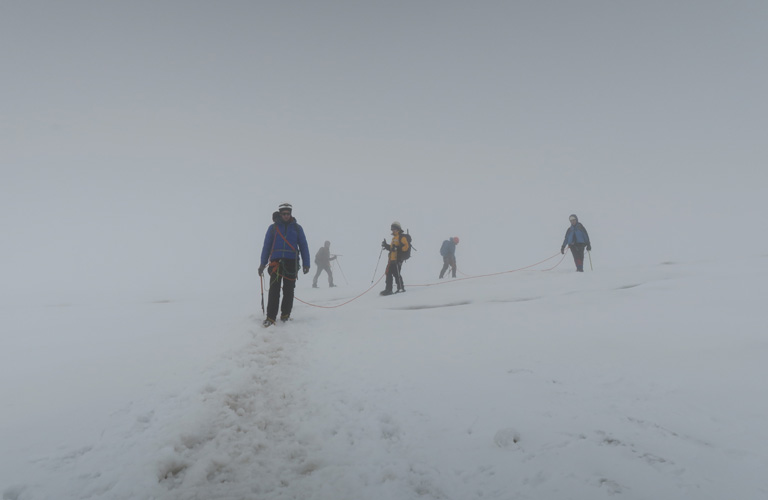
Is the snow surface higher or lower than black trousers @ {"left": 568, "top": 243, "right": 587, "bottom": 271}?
lower

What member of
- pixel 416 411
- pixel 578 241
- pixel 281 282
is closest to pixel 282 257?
pixel 281 282

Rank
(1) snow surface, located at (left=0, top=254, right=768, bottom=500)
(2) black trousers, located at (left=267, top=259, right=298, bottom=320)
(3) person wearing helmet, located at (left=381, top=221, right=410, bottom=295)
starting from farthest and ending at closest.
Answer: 1. (3) person wearing helmet, located at (left=381, top=221, right=410, bottom=295)
2. (2) black trousers, located at (left=267, top=259, right=298, bottom=320)
3. (1) snow surface, located at (left=0, top=254, right=768, bottom=500)

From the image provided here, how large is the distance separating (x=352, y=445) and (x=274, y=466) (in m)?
0.66

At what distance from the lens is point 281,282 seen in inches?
315

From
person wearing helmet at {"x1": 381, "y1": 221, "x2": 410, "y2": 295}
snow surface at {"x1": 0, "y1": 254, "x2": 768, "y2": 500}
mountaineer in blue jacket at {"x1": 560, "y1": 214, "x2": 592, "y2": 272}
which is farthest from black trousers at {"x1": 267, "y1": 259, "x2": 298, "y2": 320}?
mountaineer in blue jacket at {"x1": 560, "y1": 214, "x2": 592, "y2": 272}

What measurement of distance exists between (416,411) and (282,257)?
514cm

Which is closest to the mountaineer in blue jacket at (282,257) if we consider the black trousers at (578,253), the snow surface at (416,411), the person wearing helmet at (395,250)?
the snow surface at (416,411)

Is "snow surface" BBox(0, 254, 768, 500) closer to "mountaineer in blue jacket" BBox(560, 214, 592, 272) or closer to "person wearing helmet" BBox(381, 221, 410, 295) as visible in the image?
"person wearing helmet" BBox(381, 221, 410, 295)

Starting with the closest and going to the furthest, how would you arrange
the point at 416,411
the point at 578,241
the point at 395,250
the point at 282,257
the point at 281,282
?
the point at 416,411 → the point at 282,257 → the point at 281,282 → the point at 395,250 → the point at 578,241

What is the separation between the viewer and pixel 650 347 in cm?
424

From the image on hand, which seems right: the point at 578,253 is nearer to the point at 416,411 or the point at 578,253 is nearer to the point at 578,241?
the point at 578,241

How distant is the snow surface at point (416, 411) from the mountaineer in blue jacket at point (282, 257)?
56.0 inches

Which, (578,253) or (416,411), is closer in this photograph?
(416,411)

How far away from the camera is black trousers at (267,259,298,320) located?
25.1 feet
